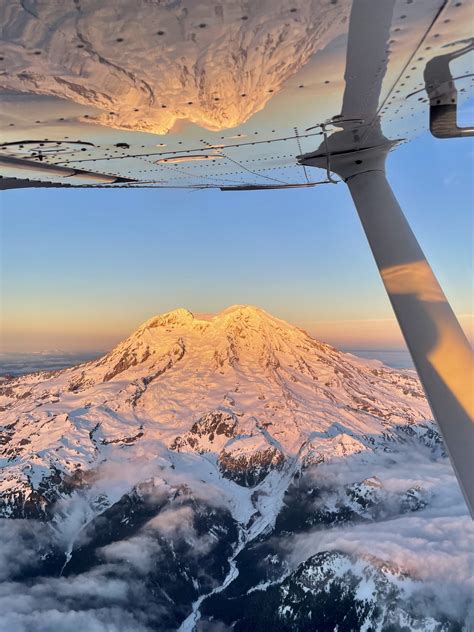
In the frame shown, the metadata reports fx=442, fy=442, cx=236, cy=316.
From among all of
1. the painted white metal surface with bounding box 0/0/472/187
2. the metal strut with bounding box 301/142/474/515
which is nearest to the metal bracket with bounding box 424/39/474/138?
the painted white metal surface with bounding box 0/0/472/187

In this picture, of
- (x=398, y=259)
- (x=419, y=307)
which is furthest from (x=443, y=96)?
(x=419, y=307)

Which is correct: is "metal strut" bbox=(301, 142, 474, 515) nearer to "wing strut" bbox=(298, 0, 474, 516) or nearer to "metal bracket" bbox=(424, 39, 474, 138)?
"wing strut" bbox=(298, 0, 474, 516)

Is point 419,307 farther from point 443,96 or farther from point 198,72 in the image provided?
point 198,72

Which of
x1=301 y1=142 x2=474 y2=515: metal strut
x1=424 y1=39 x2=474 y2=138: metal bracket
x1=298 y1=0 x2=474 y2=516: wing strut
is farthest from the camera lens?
x1=301 y1=142 x2=474 y2=515: metal strut

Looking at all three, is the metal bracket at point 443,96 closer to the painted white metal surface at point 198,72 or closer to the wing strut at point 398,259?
the painted white metal surface at point 198,72

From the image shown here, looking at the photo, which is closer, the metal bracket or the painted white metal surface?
the painted white metal surface

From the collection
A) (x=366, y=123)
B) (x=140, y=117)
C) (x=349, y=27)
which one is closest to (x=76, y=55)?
(x=140, y=117)

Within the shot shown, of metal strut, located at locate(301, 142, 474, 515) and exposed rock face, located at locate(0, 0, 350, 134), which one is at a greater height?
exposed rock face, located at locate(0, 0, 350, 134)

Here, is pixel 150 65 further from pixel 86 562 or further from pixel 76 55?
pixel 86 562
